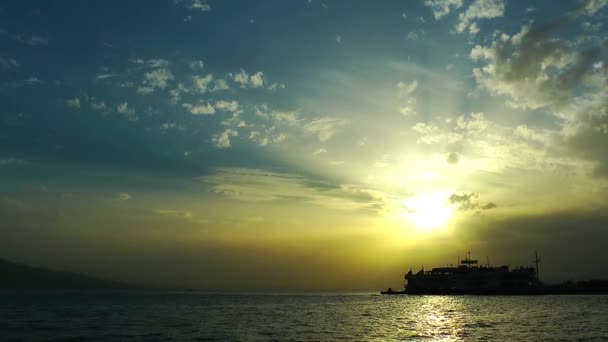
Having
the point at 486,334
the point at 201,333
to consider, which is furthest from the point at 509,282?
the point at 201,333

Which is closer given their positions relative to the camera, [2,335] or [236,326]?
[2,335]

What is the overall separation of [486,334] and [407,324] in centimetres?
1656

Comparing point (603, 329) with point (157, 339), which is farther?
point (603, 329)

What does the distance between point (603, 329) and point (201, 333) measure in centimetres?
5349

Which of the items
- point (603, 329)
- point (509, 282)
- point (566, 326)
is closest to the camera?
point (603, 329)

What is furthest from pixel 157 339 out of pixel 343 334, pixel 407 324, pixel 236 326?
pixel 407 324

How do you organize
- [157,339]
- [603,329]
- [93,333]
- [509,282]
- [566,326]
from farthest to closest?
[509,282] < [566,326] < [603,329] < [93,333] < [157,339]

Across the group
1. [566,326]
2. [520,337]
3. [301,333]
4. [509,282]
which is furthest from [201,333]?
[509,282]

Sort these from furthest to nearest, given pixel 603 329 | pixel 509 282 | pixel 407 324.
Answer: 1. pixel 509 282
2. pixel 407 324
3. pixel 603 329

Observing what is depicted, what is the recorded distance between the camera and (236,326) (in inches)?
2584

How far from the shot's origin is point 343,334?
56750 mm

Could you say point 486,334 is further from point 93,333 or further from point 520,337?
point 93,333

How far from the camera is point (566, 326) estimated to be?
6384 centimetres

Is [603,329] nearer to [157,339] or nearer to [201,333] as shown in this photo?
[201,333]
